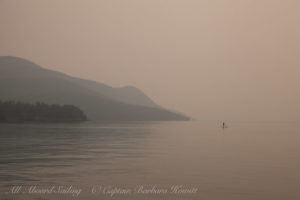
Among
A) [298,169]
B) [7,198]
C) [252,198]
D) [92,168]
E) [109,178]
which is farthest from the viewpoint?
[298,169]

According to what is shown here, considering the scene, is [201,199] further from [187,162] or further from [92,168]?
[187,162]

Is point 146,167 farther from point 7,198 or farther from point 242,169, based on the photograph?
point 7,198

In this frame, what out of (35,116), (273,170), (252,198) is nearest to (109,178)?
(252,198)

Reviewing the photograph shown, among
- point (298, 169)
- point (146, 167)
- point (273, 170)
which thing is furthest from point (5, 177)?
point (298, 169)

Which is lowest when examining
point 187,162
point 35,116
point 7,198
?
point 35,116

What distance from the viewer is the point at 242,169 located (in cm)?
2903

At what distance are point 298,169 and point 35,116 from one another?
174 metres

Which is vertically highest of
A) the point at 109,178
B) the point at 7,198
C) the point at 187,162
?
the point at 7,198

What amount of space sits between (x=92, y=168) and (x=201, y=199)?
11.8 m

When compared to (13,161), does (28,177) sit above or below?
above

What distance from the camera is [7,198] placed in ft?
56.4

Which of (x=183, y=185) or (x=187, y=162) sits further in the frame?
(x=187, y=162)

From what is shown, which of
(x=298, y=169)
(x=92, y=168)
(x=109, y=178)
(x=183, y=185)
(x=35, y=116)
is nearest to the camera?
(x=183, y=185)

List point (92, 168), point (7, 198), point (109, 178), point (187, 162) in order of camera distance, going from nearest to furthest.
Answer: point (7, 198)
point (109, 178)
point (92, 168)
point (187, 162)
